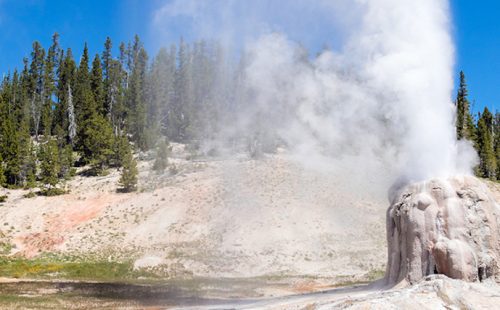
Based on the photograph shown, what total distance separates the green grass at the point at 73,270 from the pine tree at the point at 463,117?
4589 centimetres

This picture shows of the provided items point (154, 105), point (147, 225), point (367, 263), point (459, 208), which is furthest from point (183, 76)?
point (459, 208)

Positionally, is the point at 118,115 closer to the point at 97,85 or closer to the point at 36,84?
the point at 97,85

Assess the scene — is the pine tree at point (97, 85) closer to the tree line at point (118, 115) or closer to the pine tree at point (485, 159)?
the tree line at point (118, 115)

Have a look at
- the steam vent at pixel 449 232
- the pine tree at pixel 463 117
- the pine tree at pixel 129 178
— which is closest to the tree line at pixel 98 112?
the pine tree at pixel 129 178

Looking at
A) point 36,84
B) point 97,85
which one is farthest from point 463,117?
point 36,84

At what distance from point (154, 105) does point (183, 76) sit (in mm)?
8146

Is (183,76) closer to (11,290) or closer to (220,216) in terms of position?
(220,216)

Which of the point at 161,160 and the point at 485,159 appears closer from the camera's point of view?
the point at 161,160

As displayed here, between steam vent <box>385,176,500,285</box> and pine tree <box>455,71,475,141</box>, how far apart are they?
51.3 metres

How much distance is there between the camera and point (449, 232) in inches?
707

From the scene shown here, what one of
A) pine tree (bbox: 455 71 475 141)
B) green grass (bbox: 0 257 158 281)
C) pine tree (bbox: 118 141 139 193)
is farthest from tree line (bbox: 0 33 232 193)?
pine tree (bbox: 455 71 475 141)

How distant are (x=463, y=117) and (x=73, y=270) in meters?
59.0

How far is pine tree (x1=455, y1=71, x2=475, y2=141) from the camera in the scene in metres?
70.3

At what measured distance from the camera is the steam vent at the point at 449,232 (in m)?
17.5
